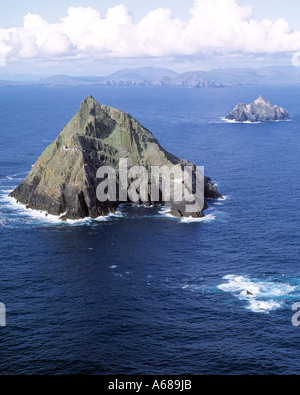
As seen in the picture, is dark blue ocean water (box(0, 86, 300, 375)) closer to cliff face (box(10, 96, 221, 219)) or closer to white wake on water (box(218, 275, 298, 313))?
white wake on water (box(218, 275, 298, 313))

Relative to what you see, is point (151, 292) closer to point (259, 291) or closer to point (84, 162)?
point (259, 291)

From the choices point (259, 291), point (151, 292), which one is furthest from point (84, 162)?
point (259, 291)

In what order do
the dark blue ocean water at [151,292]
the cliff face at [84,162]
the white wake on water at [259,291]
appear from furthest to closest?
the cliff face at [84,162], the white wake on water at [259,291], the dark blue ocean water at [151,292]

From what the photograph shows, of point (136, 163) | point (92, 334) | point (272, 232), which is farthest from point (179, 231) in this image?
point (92, 334)

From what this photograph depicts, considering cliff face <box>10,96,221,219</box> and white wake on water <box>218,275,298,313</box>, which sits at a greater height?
cliff face <box>10,96,221,219</box>

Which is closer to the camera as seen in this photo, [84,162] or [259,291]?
[259,291]

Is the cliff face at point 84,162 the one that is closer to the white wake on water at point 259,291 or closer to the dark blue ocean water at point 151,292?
the dark blue ocean water at point 151,292

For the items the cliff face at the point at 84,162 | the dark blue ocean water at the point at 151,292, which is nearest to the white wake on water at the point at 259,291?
the dark blue ocean water at the point at 151,292

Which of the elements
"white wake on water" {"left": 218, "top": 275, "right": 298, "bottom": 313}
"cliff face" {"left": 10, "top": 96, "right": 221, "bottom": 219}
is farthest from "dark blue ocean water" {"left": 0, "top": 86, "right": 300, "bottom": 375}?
"cliff face" {"left": 10, "top": 96, "right": 221, "bottom": 219}

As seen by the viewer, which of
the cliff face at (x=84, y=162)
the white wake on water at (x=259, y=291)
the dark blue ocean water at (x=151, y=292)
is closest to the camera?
the dark blue ocean water at (x=151, y=292)

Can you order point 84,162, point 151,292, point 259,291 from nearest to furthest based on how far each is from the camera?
point 259,291
point 151,292
point 84,162
